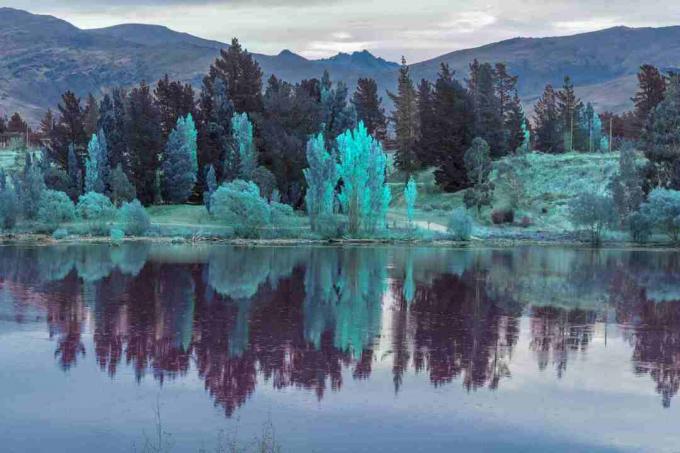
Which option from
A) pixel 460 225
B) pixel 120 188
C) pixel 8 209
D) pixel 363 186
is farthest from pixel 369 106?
pixel 8 209

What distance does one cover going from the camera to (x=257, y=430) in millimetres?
15031

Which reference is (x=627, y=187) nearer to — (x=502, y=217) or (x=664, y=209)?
(x=664, y=209)

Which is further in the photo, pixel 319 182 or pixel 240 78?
pixel 240 78

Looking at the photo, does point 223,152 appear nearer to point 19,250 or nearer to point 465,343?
point 19,250

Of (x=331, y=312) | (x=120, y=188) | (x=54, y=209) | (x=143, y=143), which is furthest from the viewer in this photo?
(x=143, y=143)

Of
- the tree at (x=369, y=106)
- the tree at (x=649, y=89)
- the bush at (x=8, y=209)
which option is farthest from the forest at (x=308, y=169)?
the tree at (x=369, y=106)

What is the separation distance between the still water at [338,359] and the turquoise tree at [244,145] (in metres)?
23.0

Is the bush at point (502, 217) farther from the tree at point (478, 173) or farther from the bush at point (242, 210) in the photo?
the bush at point (242, 210)

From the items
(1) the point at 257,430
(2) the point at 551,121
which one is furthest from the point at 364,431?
(2) the point at 551,121

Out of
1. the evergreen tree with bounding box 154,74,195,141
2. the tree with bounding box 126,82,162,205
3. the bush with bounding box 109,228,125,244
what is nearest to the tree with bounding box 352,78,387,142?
the evergreen tree with bounding box 154,74,195,141

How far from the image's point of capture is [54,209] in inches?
2213

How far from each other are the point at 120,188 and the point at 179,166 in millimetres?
4536

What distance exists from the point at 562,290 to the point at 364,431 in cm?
1906

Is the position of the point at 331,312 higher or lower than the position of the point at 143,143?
lower
